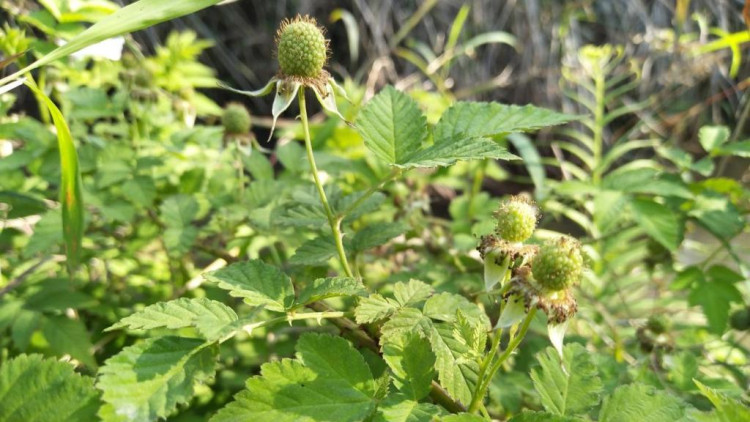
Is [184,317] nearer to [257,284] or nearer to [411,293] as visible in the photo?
[257,284]

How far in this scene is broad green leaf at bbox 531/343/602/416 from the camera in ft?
2.50

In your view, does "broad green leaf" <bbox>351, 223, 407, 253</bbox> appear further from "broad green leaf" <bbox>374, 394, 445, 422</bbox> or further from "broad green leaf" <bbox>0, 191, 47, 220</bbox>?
"broad green leaf" <bbox>0, 191, 47, 220</bbox>

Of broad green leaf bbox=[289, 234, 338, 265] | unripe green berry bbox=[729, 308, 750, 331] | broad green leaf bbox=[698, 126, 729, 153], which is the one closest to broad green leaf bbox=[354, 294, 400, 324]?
broad green leaf bbox=[289, 234, 338, 265]

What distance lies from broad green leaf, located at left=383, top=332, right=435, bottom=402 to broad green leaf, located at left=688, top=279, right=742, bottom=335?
2.82 feet

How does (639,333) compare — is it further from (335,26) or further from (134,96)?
(335,26)

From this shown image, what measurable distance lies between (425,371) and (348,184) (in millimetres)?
942

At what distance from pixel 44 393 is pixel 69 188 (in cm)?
32

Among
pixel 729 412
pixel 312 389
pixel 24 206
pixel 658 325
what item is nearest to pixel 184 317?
pixel 312 389

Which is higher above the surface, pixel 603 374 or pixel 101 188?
pixel 101 188

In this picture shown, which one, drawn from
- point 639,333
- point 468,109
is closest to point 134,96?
point 468,109

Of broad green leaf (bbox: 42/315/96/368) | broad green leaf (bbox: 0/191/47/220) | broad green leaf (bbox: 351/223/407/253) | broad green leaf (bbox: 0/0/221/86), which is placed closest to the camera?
broad green leaf (bbox: 0/0/221/86)

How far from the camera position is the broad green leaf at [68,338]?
1090mm

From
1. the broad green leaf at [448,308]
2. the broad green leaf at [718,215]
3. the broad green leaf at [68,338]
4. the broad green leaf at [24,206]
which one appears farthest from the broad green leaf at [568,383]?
the broad green leaf at [24,206]

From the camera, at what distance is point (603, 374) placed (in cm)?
97
